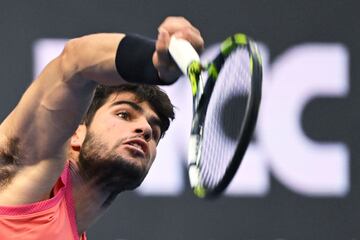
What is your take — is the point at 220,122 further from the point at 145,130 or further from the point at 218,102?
the point at 145,130

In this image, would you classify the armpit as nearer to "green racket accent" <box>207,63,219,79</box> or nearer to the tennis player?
the tennis player

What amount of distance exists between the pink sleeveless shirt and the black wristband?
522mm

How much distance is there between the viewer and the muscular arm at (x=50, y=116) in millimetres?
2553

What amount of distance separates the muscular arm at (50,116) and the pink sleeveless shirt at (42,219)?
26 millimetres

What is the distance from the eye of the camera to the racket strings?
2.39 m

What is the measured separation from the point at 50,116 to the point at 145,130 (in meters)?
0.45

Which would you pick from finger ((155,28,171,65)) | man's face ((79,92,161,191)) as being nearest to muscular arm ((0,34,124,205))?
finger ((155,28,171,65))

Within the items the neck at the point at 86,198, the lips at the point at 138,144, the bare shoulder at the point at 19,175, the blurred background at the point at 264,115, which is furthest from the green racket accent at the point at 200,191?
the blurred background at the point at 264,115

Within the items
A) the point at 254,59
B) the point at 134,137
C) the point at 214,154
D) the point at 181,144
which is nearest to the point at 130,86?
the point at 134,137

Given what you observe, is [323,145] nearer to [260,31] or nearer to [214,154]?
[260,31]

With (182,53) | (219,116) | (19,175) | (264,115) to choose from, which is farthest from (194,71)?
(264,115)

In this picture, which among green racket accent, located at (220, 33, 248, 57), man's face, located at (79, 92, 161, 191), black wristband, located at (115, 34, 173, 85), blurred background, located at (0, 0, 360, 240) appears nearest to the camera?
green racket accent, located at (220, 33, 248, 57)

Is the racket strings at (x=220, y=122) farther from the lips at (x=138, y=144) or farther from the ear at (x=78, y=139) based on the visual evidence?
the ear at (x=78, y=139)

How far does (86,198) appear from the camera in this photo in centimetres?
316
